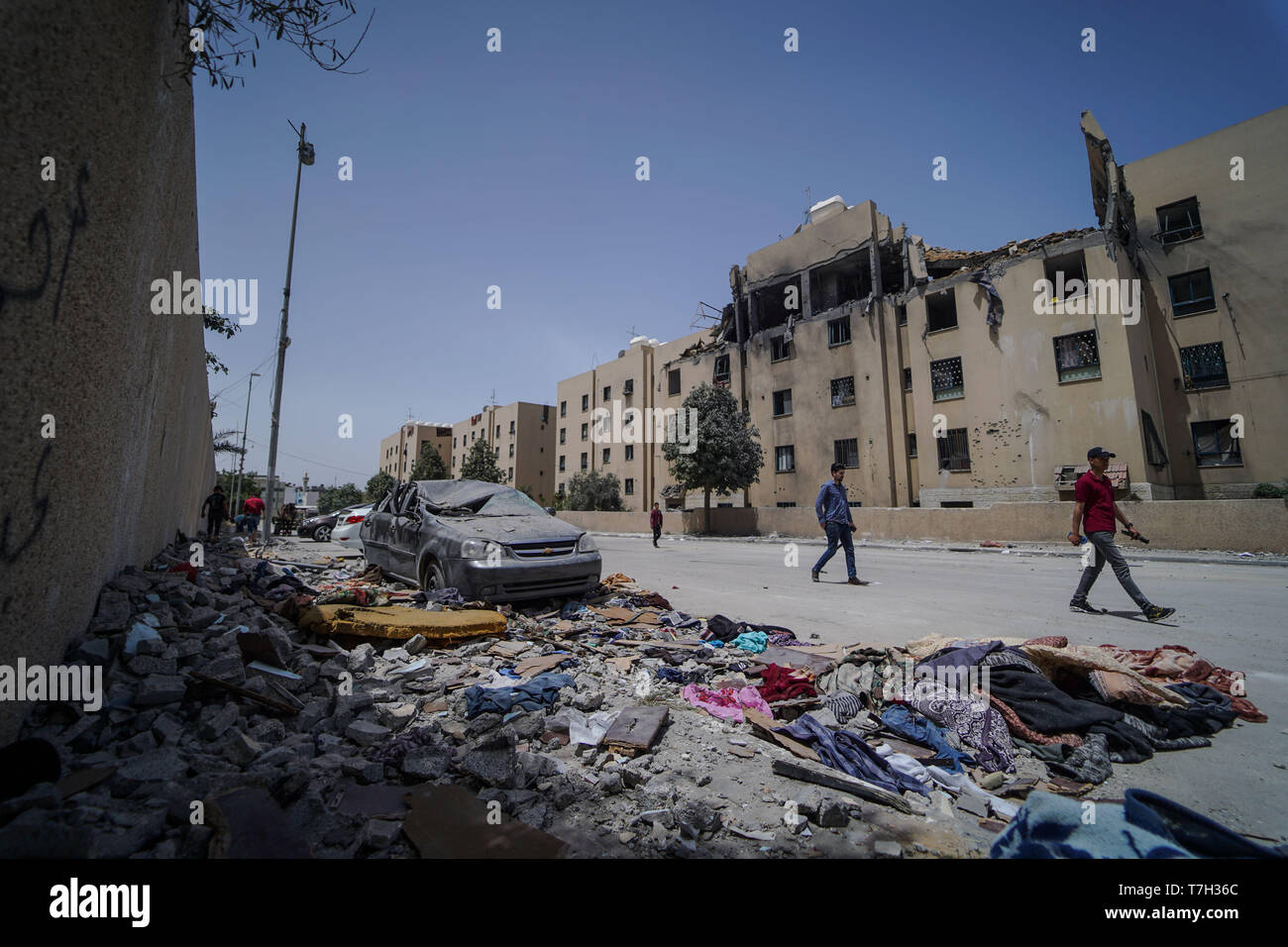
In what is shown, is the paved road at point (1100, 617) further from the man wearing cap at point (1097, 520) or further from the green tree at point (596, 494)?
the green tree at point (596, 494)

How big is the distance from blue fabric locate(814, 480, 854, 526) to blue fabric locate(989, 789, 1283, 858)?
7.72 metres

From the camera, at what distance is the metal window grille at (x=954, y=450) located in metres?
24.8

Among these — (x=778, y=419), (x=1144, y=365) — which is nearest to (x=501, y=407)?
(x=778, y=419)

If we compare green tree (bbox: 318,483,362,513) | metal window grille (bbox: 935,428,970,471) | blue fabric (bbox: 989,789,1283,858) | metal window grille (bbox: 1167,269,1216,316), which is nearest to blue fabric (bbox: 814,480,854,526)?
blue fabric (bbox: 989,789,1283,858)

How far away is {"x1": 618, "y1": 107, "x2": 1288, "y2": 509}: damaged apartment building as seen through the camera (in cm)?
2120

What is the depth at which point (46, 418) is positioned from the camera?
235cm

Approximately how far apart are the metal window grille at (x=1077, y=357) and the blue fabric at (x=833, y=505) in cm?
1898

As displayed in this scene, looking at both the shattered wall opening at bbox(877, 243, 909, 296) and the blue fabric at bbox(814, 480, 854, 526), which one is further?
the shattered wall opening at bbox(877, 243, 909, 296)

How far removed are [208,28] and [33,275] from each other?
1.85 metres

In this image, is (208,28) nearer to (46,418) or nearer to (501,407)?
(46,418)

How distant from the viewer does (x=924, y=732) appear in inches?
127

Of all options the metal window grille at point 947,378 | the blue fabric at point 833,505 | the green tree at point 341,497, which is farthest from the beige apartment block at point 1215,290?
the green tree at point 341,497

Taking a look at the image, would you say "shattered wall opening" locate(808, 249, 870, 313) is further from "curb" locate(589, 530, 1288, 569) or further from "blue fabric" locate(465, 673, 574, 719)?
"blue fabric" locate(465, 673, 574, 719)

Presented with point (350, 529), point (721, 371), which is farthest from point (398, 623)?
point (721, 371)
